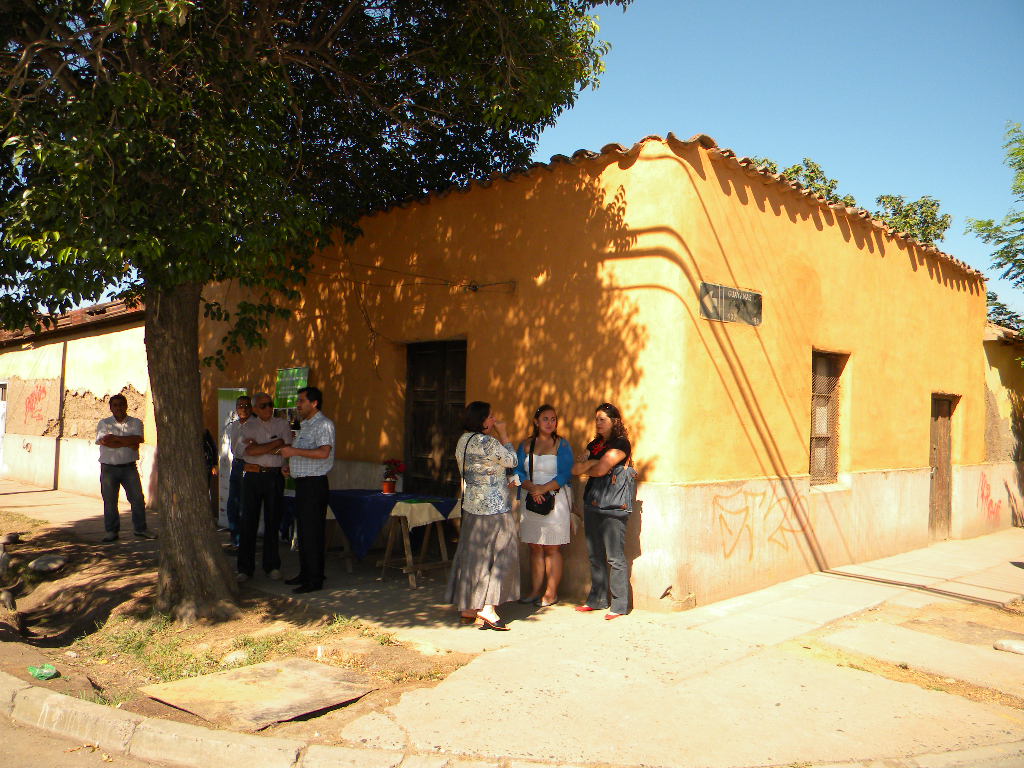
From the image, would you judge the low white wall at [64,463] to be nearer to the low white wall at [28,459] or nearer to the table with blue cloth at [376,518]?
the low white wall at [28,459]

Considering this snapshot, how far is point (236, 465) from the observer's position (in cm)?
930

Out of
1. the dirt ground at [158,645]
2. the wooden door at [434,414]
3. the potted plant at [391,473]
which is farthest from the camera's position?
the wooden door at [434,414]

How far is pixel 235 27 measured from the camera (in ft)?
21.9

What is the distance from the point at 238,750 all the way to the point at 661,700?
233cm

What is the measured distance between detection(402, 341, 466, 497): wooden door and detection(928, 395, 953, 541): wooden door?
21.9ft

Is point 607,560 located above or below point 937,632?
above

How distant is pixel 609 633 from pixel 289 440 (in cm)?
386

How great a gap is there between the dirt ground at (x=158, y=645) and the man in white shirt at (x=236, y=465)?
4.46 ft

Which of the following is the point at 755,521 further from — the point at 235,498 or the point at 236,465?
the point at 235,498

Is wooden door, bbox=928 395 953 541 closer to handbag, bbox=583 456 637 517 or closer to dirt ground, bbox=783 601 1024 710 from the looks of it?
dirt ground, bbox=783 601 1024 710

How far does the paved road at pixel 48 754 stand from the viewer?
13.2ft

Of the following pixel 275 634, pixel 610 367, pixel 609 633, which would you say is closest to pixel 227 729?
pixel 275 634

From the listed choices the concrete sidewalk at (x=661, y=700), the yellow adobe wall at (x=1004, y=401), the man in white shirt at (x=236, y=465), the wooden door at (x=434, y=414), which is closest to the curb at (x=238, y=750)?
the concrete sidewalk at (x=661, y=700)

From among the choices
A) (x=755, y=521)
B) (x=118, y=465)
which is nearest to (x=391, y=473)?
(x=755, y=521)
